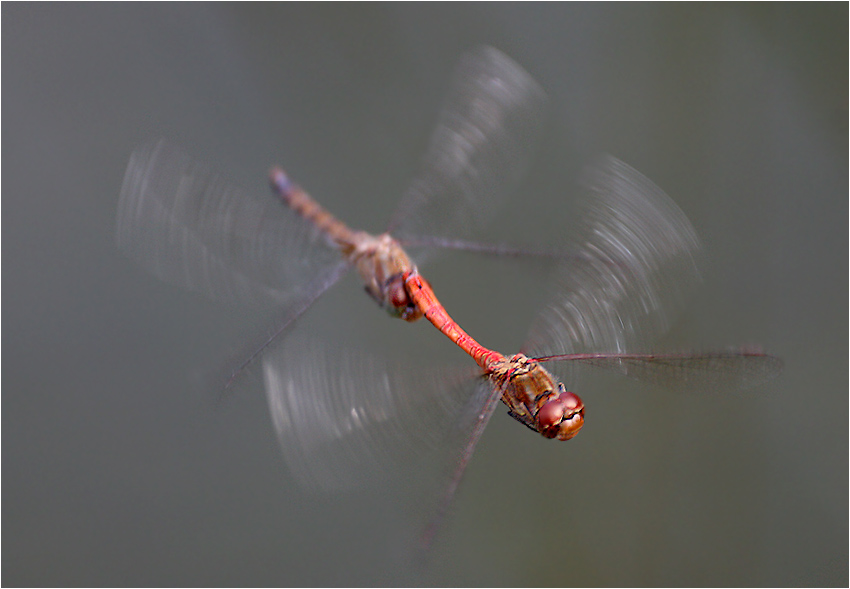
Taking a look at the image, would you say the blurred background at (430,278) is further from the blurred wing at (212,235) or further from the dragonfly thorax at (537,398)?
the dragonfly thorax at (537,398)

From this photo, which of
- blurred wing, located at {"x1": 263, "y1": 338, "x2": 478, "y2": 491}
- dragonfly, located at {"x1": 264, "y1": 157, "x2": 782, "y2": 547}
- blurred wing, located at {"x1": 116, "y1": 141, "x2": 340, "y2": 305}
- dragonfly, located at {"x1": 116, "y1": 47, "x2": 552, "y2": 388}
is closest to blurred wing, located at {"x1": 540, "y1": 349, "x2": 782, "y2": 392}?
dragonfly, located at {"x1": 264, "y1": 157, "x2": 782, "y2": 547}

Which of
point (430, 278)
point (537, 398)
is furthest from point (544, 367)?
point (430, 278)

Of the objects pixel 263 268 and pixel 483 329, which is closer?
pixel 263 268

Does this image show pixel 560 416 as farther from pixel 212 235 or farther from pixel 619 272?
pixel 212 235

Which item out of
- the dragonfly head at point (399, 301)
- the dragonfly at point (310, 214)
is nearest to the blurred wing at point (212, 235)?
the dragonfly at point (310, 214)

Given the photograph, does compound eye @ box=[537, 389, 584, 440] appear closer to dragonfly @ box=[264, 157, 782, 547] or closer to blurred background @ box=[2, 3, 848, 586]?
dragonfly @ box=[264, 157, 782, 547]

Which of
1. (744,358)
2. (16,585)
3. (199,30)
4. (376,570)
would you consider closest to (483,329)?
(376,570)

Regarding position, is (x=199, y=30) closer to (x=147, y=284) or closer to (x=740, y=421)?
(x=147, y=284)

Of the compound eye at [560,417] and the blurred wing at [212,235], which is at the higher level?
the blurred wing at [212,235]

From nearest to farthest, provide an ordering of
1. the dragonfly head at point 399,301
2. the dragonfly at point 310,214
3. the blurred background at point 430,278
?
the dragonfly head at point 399,301
the dragonfly at point 310,214
the blurred background at point 430,278
